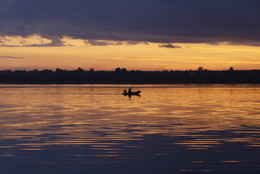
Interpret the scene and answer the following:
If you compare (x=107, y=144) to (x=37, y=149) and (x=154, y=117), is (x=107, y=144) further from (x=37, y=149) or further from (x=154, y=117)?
(x=154, y=117)

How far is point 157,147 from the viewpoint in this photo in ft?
61.3

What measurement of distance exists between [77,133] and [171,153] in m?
7.01

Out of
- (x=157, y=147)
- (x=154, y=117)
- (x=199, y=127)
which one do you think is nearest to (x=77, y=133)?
(x=157, y=147)

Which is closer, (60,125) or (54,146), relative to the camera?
(54,146)

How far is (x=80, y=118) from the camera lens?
31.0 meters

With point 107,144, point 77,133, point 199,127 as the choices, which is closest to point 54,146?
point 107,144

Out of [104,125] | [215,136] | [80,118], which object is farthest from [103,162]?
[80,118]

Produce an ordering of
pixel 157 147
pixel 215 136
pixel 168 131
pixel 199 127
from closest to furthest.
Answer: pixel 157 147 → pixel 215 136 → pixel 168 131 → pixel 199 127


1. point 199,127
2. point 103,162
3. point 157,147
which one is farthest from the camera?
point 199,127

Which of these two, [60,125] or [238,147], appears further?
[60,125]

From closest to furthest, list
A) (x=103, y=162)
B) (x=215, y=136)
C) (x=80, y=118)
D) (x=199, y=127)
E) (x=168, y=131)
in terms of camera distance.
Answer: (x=103, y=162)
(x=215, y=136)
(x=168, y=131)
(x=199, y=127)
(x=80, y=118)

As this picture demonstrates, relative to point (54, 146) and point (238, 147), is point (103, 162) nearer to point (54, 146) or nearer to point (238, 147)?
point (54, 146)

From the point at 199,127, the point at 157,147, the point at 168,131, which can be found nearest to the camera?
the point at 157,147

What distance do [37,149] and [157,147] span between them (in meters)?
5.02
